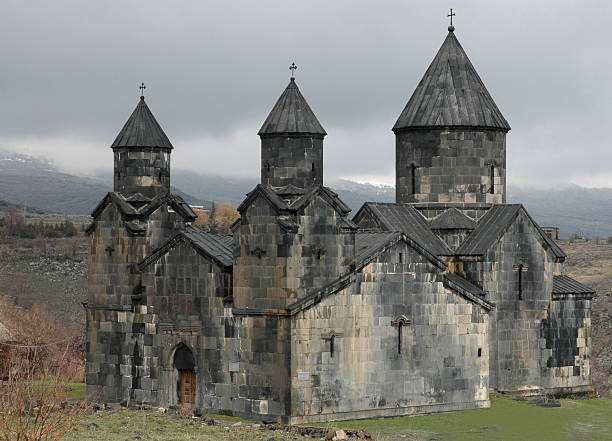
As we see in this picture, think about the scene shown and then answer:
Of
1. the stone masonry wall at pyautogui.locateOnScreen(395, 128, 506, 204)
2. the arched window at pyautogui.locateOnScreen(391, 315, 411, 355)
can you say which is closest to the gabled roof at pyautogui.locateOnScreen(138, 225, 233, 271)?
the arched window at pyautogui.locateOnScreen(391, 315, 411, 355)

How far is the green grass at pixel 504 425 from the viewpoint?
100ft

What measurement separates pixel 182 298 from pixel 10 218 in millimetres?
99302

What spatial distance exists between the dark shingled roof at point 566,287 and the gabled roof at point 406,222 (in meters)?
4.13

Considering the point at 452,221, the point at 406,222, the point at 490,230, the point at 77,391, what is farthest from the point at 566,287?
the point at 77,391

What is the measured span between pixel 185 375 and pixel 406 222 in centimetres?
970

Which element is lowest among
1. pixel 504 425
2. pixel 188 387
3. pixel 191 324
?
pixel 504 425

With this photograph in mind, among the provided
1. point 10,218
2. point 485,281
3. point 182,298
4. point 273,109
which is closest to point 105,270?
point 182,298

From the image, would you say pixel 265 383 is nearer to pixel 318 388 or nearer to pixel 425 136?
pixel 318 388

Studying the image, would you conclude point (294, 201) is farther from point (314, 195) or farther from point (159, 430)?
point (159, 430)

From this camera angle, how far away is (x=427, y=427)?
31.8 meters

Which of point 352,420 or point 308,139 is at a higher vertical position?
point 308,139

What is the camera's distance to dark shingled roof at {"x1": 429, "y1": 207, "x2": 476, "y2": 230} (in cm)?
3897

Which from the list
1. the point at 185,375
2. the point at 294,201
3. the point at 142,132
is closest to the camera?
the point at 294,201

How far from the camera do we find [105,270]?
3628 cm
